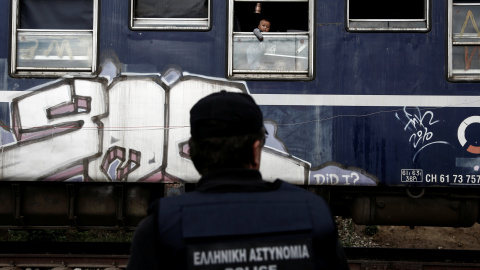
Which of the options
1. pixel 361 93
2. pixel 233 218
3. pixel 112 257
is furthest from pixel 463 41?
pixel 233 218

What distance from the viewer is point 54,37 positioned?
18.9ft

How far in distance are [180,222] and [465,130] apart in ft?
15.3

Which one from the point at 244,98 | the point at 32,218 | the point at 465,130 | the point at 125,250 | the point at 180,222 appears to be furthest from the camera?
the point at 125,250

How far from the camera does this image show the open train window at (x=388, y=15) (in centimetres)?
561

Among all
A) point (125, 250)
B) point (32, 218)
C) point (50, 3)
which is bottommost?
point (125, 250)

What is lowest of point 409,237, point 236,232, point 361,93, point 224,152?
point 409,237

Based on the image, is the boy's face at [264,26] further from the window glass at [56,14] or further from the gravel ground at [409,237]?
the gravel ground at [409,237]

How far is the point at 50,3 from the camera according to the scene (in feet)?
19.2

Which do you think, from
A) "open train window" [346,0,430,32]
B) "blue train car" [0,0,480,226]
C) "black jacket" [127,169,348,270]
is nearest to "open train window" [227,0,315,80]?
"blue train car" [0,0,480,226]

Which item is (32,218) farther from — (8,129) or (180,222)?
(180,222)

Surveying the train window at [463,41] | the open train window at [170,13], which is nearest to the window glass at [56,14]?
the open train window at [170,13]

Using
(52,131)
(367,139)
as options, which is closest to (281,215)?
(367,139)

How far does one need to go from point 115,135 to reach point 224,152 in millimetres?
3971

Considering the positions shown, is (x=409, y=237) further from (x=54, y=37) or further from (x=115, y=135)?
(x=54, y=37)
